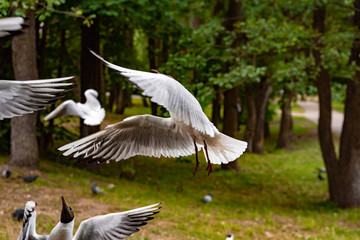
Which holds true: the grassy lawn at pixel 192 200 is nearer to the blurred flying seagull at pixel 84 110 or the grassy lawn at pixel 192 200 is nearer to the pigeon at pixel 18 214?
the pigeon at pixel 18 214

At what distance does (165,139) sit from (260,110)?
15.3 m

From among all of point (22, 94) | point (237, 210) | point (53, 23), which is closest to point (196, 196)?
point (237, 210)

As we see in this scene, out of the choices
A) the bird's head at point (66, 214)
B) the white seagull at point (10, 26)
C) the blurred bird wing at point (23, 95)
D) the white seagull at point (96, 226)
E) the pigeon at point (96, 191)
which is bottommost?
the pigeon at point (96, 191)

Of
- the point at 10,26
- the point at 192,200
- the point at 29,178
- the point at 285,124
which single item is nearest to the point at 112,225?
the point at 10,26

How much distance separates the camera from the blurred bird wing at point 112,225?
13.2ft

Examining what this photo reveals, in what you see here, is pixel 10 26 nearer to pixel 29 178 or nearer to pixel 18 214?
pixel 18 214

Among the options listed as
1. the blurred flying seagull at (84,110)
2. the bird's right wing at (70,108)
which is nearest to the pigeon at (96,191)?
the blurred flying seagull at (84,110)

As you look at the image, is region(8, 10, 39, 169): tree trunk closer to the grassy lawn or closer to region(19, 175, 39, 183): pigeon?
the grassy lawn

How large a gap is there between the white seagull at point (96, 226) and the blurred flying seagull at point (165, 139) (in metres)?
0.52

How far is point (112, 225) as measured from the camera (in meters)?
4.10

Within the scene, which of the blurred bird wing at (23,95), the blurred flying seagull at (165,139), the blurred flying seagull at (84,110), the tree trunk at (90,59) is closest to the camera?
the blurred flying seagull at (165,139)

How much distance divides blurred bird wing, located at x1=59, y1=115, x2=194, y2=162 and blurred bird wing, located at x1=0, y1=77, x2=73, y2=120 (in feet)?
1.51

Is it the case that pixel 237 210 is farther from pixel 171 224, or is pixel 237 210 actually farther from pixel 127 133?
pixel 127 133

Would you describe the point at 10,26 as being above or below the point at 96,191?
above
